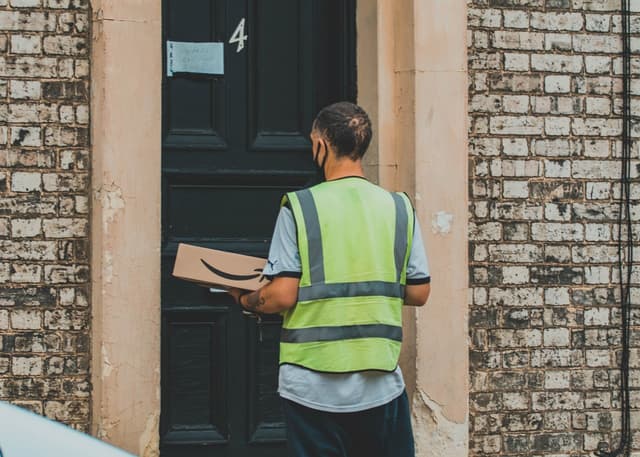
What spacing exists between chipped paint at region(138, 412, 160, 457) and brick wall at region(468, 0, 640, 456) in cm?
165

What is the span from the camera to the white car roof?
10.9 ft

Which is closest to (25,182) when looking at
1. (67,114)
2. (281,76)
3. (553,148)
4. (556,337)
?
(67,114)

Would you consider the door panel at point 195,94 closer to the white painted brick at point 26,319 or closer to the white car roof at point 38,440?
the white painted brick at point 26,319

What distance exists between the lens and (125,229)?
6.49m

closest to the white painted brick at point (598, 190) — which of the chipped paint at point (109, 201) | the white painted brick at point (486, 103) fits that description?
the white painted brick at point (486, 103)

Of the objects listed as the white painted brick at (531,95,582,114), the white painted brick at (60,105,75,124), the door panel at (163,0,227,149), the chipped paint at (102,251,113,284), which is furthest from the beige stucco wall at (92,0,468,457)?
the white painted brick at (531,95,582,114)

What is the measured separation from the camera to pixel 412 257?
4.75 m

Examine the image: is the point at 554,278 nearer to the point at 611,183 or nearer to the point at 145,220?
the point at 611,183

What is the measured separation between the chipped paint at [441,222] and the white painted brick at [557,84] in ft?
3.05

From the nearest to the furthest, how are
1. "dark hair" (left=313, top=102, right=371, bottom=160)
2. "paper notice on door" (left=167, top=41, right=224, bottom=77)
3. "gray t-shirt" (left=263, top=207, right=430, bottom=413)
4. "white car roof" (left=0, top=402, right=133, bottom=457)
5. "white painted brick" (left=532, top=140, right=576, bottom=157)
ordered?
1. "white car roof" (left=0, top=402, right=133, bottom=457)
2. "gray t-shirt" (left=263, top=207, right=430, bottom=413)
3. "dark hair" (left=313, top=102, right=371, bottom=160)
4. "paper notice on door" (left=167, top=41, right=224, bottom=77)
5. "white painted brick" (left=532, top=140, right=576, bottom=157)

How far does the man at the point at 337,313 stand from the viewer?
14.8ft

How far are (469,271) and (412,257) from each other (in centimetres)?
234

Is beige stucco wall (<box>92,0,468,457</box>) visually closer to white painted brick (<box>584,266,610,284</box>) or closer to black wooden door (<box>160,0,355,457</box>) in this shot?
black wooden door (<box>160,0,355,457</box>)

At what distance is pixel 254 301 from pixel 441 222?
2.37 m
